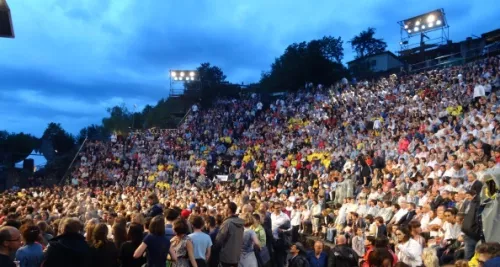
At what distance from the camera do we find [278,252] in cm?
998

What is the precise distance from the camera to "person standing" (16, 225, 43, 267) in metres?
5.09

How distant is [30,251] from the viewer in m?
5.15

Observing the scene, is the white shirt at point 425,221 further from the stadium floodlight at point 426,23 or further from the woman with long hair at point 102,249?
the stadium floodlight at point 426,23

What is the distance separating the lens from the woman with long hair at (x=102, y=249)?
4973 millimetres

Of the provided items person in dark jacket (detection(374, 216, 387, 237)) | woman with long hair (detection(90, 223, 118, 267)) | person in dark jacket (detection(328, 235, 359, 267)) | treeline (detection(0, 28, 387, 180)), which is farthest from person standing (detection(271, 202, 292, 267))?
treeline (detection(0, 28, 387, 180))

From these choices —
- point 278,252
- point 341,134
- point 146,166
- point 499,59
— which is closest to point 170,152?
point 146,166

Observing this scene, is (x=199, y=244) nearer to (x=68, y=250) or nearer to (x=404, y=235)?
(x=68, y=250)

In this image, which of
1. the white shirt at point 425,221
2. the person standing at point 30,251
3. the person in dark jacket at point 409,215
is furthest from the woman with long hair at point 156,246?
the person in dark jacket at point 409,215

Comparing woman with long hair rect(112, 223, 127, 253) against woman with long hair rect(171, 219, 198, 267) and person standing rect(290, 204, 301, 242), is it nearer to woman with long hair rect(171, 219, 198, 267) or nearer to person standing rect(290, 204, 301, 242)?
woman with long hair rect(171, 219, 198, 267)

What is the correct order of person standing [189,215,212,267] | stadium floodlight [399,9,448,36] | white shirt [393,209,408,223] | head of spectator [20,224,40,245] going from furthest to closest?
stadium floodlight [399,9,448,36] → white shirt [393,209,408,223] → person standing [189,215,212,267] → head of spectator [20,224,40,245]

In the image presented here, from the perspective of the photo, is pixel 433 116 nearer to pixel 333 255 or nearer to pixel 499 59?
pixel 499 59

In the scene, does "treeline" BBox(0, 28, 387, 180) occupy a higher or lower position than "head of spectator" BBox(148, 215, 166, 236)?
higher

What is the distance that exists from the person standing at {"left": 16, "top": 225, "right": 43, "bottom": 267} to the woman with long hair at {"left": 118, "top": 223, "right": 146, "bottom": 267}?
0.86 m

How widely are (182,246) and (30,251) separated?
1793 mm
